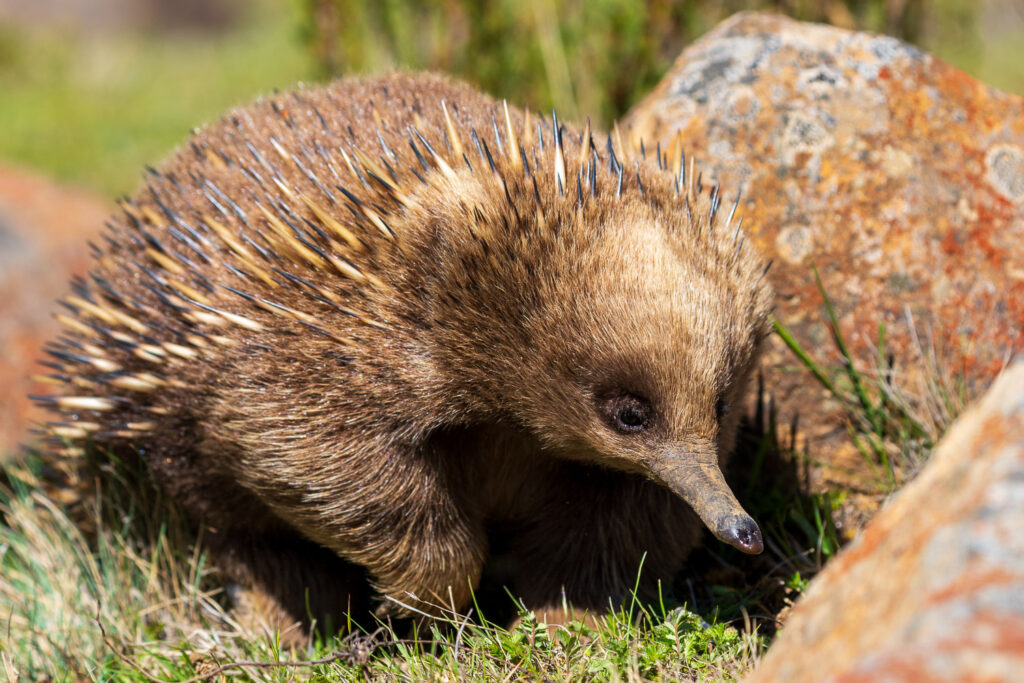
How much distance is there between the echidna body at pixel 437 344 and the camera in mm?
2211

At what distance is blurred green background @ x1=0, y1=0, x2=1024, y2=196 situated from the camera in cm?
520

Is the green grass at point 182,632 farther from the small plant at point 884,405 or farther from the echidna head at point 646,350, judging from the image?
the small plant at point 884,405

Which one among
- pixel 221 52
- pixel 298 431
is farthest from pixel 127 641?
pixel 221 52

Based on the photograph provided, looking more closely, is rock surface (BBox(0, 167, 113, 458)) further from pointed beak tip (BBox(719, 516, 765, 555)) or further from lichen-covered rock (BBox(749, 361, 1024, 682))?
lichen-covered rock (BBox(749, 361, 1024, 682))

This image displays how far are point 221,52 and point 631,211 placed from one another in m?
10.8

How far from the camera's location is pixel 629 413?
221 centimetres

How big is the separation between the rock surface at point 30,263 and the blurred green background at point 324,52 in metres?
0.64

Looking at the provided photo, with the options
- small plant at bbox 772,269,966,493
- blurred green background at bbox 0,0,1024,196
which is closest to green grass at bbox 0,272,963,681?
small plant at bbox 772,269,966,493

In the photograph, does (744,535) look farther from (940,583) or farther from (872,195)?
(872,195)

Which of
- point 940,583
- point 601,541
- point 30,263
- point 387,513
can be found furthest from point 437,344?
point 30,263

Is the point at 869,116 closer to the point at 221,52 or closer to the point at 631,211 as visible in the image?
the point at 631,211

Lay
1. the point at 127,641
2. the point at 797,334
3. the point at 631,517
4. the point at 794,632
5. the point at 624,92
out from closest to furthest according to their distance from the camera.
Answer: the point at 794,632
the point at 631,517
the point at 127,641
the point at 797,334
the point at 624,92

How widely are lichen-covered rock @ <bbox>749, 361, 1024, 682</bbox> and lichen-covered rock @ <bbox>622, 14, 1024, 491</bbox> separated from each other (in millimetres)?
1620

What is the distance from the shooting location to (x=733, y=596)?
9.00 feet
